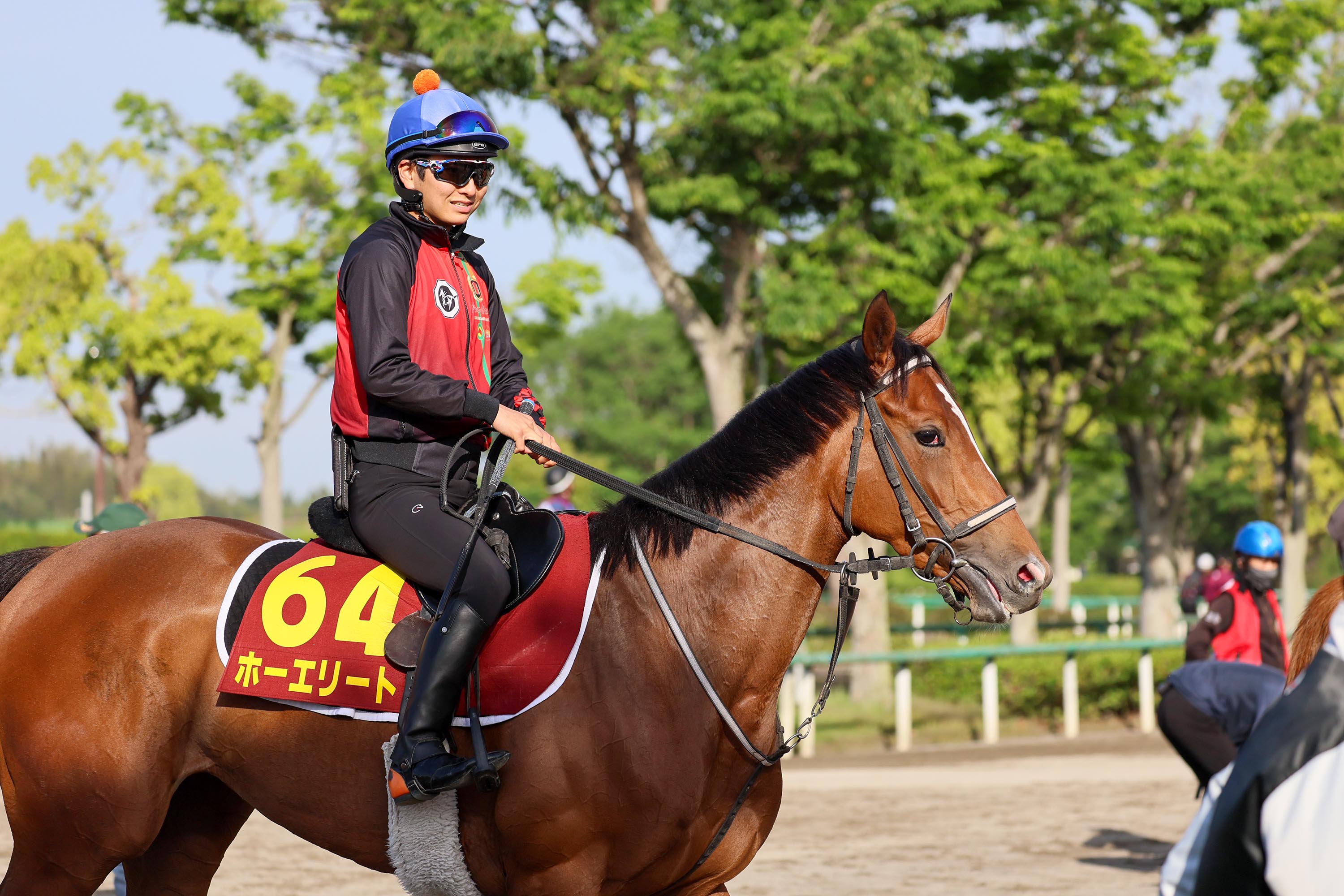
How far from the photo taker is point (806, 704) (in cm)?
1378

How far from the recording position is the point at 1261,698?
6.32m

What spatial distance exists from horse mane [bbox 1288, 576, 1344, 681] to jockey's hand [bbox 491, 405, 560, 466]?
6.72 feet

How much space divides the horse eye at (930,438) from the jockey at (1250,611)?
17.3 feet

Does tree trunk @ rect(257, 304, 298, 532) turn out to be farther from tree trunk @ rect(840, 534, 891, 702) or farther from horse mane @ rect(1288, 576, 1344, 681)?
horse mane @ rect(1288, 576, 1344, 681)

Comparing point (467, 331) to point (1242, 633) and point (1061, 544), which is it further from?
point (1061, 544)

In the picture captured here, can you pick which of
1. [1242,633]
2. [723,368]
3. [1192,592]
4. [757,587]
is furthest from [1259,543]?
[723,368]

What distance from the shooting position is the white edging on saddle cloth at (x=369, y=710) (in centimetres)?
362

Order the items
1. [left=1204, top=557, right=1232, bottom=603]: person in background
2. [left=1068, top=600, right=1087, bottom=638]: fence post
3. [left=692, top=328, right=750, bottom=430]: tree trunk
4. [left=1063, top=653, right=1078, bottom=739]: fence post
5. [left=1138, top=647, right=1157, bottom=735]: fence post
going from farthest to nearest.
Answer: [left=1068, top=600, right=1087, bottom=638]: fence post, [left=692, top=328, right=750, bottom=430]: tree trunk, [left=1138, top=647, right=1157, bottom=735]: fence post, [left=1063, top=653, right=1078, bottom=739]: fence post, [left=1204, top=557, right=1232, bottom=603]: person in background

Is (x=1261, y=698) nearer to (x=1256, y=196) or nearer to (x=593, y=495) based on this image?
(x=593, y=495)

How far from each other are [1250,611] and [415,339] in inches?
253

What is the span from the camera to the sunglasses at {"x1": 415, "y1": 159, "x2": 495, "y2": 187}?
3.95m

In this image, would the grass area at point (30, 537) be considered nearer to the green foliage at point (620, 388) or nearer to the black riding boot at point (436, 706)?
the black riding boot at point (436, 706)

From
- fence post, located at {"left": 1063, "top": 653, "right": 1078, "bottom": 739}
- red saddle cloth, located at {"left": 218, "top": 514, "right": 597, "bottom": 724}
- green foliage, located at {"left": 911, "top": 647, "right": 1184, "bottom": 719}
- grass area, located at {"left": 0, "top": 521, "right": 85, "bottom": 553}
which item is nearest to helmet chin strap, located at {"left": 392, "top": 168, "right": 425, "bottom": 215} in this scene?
red saddle cloth, located at {"left": 218, "top": 514, "right": 597, "bottom": 724}

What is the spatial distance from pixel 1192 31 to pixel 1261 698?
1462 centimetres
